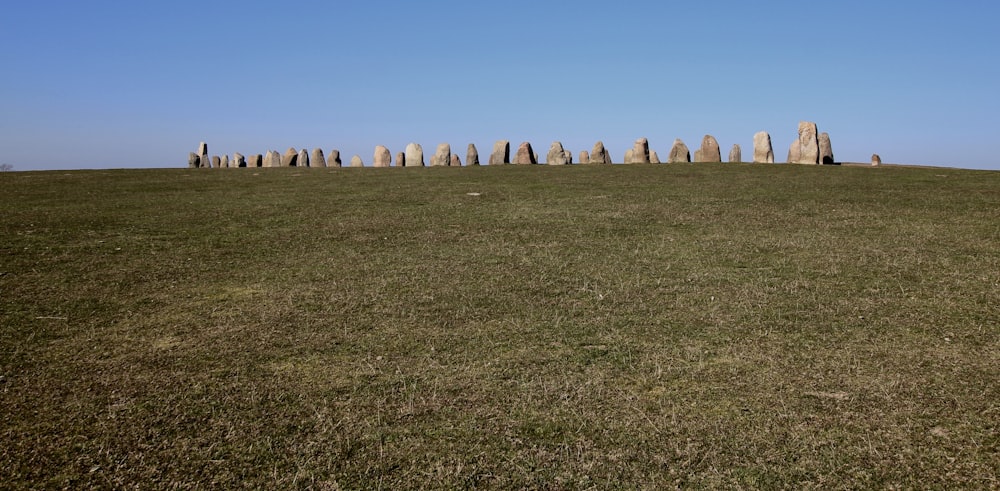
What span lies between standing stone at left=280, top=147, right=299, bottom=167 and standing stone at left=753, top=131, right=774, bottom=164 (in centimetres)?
1330

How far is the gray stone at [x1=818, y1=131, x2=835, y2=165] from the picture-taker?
15945 mm

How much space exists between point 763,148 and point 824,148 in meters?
1.38

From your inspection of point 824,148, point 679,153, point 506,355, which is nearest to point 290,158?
point 679,153

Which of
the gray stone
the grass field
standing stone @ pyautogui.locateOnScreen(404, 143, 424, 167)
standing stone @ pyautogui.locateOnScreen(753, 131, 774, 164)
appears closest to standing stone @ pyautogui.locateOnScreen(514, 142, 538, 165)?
standing stone @ pyautogui.locateOnScreen(404, 143, 424, 167)

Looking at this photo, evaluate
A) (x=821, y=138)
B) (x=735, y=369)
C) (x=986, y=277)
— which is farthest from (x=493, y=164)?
(x=735, y=369)

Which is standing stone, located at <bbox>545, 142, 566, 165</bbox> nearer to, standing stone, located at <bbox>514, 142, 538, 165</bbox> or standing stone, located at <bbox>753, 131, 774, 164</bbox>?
standing stone, located at <bbox>514, 142, 538, 165</bbox>

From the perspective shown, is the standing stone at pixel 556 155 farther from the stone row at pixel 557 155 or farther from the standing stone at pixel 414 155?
the standing stone at pixel 414 155

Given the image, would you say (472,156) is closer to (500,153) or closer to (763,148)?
(500,153)

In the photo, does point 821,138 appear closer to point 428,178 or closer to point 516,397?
point 428,178

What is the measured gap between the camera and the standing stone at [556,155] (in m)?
17.9

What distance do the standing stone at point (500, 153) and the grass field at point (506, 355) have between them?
11.3 m

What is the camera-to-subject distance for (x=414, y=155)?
63.5ft

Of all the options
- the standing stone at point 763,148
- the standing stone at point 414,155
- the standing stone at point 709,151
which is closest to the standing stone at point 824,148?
the standing stone at point 763,148

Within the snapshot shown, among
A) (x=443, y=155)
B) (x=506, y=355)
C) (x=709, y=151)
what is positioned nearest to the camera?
(x=506, y=355)
